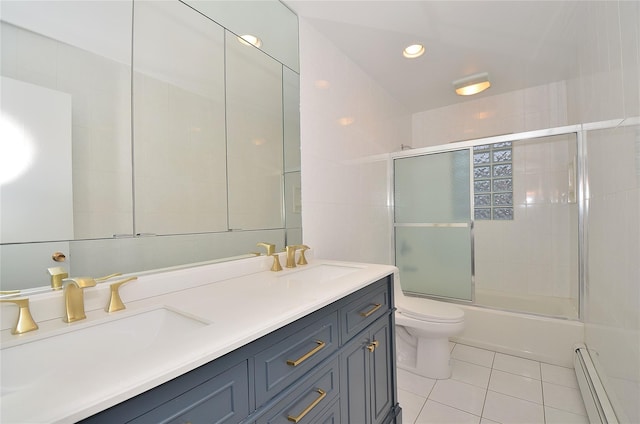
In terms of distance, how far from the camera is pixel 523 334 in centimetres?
220

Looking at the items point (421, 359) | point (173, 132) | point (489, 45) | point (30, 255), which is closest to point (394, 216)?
point (421, 359)

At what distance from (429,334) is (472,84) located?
217cm

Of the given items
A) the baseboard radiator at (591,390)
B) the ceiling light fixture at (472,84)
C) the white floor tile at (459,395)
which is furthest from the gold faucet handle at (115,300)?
the ceiling light fixture at (472,84)

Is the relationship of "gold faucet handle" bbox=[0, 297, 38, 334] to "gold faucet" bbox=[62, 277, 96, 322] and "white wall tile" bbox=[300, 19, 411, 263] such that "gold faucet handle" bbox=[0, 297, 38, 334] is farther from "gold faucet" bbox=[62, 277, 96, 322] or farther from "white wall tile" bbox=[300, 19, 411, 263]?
"white wall tile" bbox=[300, 19, 411, 263]

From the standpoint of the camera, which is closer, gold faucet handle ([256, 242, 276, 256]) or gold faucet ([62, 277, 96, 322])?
gold faucet ([62, 277, 96, 322])

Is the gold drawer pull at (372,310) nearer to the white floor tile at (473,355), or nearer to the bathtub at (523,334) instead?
the white floor tile at (473,355)

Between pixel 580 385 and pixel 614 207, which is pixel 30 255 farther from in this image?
pixel 580 385

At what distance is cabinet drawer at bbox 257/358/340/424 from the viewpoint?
2.48 feet

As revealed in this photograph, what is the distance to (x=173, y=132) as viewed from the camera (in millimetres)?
1115

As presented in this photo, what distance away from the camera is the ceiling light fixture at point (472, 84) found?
2504 millimetres

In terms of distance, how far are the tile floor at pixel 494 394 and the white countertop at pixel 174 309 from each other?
943 millimetres

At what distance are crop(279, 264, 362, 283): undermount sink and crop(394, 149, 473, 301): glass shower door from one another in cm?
151

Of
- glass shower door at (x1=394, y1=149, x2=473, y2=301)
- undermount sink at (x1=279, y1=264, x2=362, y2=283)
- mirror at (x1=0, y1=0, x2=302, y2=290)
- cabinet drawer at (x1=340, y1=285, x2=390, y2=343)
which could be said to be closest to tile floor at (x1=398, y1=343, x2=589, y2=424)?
glass shower door at (x1=394, y1=149, x2=473, y2=301)

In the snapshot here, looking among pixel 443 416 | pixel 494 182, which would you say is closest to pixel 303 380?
pixel 443 416
